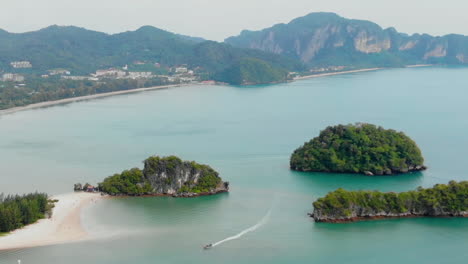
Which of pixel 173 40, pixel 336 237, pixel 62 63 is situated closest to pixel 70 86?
pixel 62 63

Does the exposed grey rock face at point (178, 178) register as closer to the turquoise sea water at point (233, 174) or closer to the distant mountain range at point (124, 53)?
the turquoise sea water at point (233, 174)

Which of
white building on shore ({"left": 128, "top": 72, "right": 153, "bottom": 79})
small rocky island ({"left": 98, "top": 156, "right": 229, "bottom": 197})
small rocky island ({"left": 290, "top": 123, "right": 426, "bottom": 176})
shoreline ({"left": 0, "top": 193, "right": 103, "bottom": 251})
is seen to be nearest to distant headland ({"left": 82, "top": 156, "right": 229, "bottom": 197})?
small rocky island ({"left": 98, "top": 156, "right": 229, "bottom": 197})

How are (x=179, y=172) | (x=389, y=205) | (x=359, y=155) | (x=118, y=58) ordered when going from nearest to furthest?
(x=389, y=205)
(x=179, y=172)
(x=359, y=155)
(x=118, y=58)

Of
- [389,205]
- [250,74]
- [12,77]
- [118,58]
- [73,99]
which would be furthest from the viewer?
[118,58]

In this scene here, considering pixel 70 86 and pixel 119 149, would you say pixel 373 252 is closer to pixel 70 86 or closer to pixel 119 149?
pixel 119 149

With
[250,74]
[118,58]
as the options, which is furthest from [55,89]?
[118,58]

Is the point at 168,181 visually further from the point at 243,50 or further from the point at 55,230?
the point at 243,50

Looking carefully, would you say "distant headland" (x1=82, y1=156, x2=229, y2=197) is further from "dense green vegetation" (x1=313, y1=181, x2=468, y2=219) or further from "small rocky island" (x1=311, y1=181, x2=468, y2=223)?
"dense green vegetation" (x1=313, y1=181, x2=468, y2=219)

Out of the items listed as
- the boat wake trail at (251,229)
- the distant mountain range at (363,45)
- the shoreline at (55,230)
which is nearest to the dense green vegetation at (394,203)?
the boat wake trail at (251,229)
